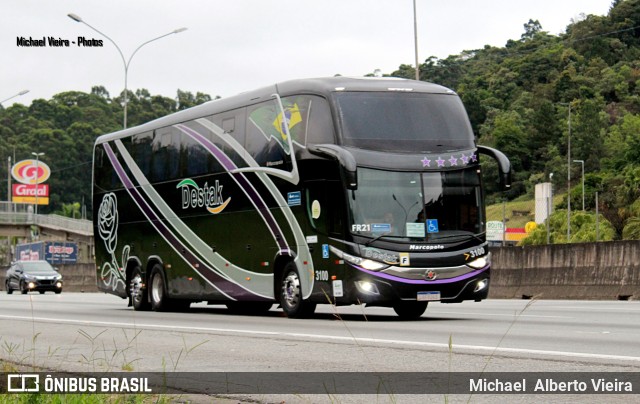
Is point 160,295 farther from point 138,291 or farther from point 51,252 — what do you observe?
point 51,252

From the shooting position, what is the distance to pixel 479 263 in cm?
1983

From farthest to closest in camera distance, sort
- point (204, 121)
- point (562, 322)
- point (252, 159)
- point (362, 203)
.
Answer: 1. point (204, 121)
2. point (252, 159)
3. point (362, 203)
4. point (562, 322)

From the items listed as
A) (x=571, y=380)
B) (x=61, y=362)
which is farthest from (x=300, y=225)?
(x=571, y=380)

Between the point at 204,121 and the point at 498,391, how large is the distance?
1537cm

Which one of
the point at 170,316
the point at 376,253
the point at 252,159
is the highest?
the point at 252,159

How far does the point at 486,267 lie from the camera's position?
20.0 meters

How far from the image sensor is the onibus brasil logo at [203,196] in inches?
912

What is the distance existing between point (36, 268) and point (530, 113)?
123195mm

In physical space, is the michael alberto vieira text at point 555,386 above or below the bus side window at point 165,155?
below

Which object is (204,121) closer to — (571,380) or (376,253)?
(376,253)

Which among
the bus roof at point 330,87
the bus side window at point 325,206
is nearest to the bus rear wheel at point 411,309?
Result: the bus side window at point 325,206

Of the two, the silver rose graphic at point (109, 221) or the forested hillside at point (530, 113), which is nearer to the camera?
the silver rose graphic at point (109, 221)

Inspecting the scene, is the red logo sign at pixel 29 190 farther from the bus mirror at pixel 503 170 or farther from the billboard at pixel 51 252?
the bus mirror at pixel 503 170

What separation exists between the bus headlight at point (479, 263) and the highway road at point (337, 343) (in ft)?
2.91
